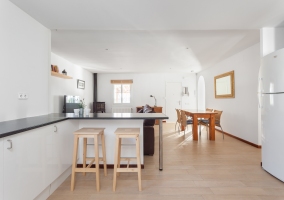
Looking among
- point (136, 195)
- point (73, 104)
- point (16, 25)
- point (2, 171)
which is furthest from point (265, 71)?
point (73, 104)

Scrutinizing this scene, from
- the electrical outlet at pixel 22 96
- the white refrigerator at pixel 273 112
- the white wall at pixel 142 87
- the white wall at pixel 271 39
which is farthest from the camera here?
the white wall at pixel 142 87

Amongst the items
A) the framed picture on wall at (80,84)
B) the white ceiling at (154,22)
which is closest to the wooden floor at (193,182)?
the white ceiling at (154,22)

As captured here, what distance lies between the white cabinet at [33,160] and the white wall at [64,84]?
1.77m

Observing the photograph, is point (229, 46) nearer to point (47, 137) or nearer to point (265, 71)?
point (265, 71)

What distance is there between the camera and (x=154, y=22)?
2547mm

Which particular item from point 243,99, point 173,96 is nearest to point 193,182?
point 243,99

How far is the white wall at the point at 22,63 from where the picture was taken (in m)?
1.94

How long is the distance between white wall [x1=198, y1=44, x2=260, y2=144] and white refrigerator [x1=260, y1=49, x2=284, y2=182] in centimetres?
155

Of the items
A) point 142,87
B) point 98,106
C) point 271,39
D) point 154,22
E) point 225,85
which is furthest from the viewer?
point 142,87

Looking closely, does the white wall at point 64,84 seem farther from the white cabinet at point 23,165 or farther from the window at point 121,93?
the white cabinet at point 23,165

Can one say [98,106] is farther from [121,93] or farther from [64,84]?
[64,84]

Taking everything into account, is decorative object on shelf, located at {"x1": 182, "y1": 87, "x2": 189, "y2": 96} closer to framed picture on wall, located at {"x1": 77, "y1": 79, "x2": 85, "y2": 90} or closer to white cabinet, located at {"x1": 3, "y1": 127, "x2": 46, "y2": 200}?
framed picture on wall, located at {"x1": 77, "y1": 79, "x2": 85, "y2": 90}

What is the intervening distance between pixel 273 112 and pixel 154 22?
2223mm

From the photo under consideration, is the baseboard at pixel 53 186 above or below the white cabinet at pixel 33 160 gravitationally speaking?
below
